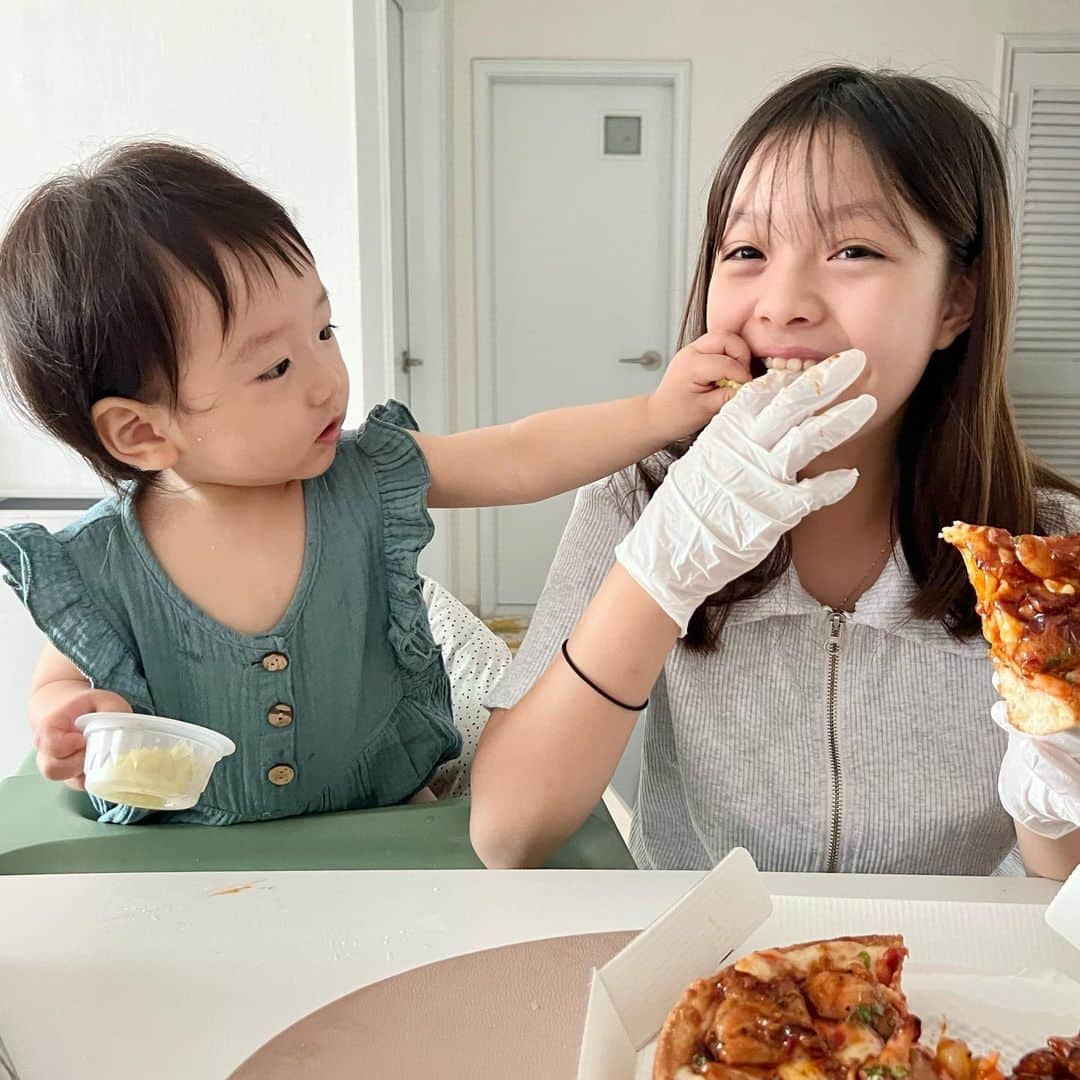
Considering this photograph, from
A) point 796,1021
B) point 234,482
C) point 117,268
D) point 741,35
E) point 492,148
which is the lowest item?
point 796,1021

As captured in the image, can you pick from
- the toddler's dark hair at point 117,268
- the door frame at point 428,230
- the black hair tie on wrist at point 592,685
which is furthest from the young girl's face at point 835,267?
the door frame at point 428,230

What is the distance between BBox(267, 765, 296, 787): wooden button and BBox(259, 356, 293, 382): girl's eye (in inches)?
16.8

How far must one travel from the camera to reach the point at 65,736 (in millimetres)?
934

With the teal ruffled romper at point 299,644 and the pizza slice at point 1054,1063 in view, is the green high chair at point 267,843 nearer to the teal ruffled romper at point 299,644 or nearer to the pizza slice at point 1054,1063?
the teal ruffled romper at point 299,644

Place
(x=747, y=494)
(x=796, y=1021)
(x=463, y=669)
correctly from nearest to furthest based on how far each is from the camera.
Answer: (x=796, y=1021) < (x=747, y=494) < (x=463, y=669)

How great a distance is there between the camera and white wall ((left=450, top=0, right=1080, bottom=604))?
4141 mm

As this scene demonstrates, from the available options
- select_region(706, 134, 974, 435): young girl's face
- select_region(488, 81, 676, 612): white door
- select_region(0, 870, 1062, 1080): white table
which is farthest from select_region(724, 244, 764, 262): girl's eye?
select_region(488, 81, 676, 612): white door

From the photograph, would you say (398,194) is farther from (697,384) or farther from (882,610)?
(882,610)

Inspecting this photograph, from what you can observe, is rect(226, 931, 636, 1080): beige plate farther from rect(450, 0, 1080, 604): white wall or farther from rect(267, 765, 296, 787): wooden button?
rect(450, 0, 1080, 604): white wall

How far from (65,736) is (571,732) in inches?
18.1

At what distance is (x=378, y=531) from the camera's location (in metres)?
1.21

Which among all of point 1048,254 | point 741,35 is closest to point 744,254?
point 741,35

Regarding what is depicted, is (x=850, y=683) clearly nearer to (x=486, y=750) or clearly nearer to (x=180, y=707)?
(x=486, y=750)

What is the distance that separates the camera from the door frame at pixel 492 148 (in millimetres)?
4203
